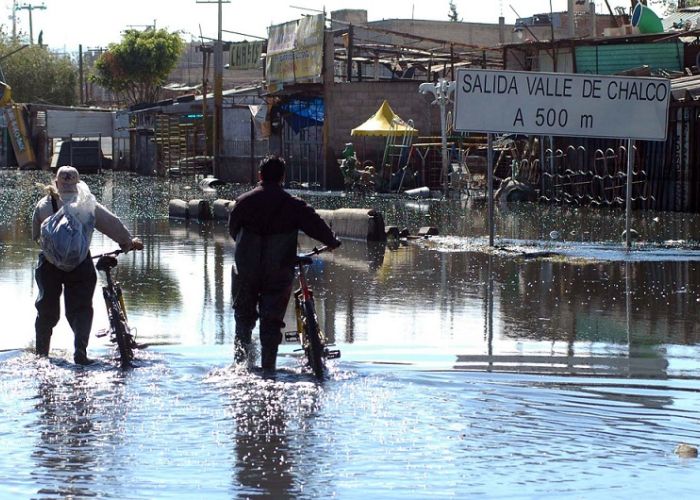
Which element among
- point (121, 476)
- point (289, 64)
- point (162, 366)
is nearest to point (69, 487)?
point (121, 476)

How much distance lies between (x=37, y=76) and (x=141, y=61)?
47.0ft

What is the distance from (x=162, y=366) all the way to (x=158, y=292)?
182 inches

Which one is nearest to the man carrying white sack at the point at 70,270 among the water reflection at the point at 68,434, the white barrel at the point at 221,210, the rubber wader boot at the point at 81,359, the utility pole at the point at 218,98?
the rubber wader boot at the point at 81,359

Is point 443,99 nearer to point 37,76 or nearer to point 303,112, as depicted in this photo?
point 303,112

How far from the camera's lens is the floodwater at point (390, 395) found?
630cm

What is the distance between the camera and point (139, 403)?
25.8 feet

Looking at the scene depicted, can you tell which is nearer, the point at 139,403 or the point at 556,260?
the point at 139,403

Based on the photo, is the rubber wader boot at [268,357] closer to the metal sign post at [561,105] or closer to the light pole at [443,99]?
the metal sign post at [561,105]

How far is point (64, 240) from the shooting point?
8.98 m

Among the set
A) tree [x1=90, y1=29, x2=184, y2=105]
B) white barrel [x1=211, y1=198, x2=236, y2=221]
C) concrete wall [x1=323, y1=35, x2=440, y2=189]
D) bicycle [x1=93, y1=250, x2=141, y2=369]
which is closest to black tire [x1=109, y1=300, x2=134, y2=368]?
bicycle [x1=93, y1=250, x2=141, y2=369]

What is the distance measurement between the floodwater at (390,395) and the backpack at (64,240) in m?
0.73

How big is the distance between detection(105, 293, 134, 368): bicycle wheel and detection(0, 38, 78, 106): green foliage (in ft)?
263

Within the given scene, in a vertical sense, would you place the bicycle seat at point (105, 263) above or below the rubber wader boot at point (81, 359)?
above

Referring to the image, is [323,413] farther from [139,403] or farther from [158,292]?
[158,292]
